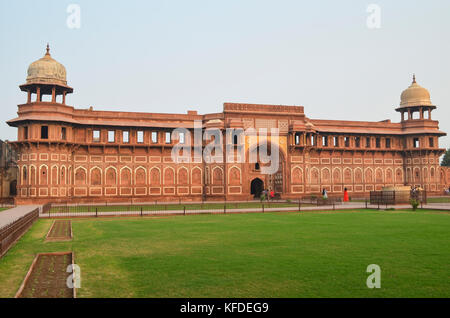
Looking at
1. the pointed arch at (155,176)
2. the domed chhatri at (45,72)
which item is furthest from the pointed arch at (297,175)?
the domed chhatri at (45,72)

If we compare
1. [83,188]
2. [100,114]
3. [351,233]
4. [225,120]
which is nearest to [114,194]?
[83,188]

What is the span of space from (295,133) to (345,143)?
858 cm

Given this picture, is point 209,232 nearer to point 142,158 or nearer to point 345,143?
point 142,158

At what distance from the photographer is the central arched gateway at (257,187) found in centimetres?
4239

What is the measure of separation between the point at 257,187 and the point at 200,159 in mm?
7727

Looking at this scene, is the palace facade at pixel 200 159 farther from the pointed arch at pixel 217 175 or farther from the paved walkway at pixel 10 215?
the paved walkway at pixel 10 215

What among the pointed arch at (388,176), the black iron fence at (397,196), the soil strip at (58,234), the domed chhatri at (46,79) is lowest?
the soil strip at (58,234)

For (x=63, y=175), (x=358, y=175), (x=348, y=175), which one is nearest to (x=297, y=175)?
(x=348, y=175)

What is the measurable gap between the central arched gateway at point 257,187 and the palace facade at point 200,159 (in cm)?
11

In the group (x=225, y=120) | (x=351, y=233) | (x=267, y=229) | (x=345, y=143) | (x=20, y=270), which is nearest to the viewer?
(x=20, y=270)

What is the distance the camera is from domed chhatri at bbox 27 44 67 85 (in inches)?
1335

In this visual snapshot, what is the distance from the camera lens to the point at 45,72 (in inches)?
1341

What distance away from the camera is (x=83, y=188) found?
35.6 m

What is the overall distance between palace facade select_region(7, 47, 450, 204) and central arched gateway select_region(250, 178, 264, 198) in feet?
0.36
